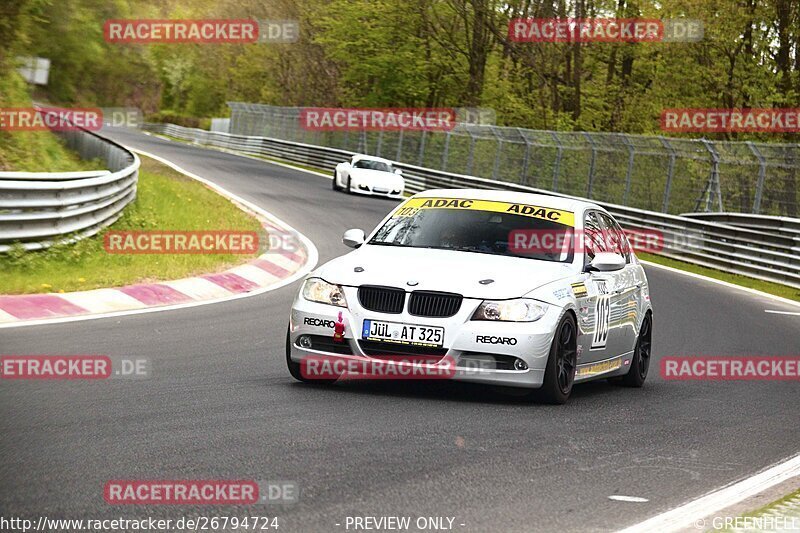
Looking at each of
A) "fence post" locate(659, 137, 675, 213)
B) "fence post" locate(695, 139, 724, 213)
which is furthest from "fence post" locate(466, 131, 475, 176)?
"fence post" locate(695, 139, 724, 213)

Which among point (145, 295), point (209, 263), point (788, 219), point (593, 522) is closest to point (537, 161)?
point (788, 219)

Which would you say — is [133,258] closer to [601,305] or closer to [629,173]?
[601,305]

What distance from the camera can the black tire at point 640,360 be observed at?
10.8m

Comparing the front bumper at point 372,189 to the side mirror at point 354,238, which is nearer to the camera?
the side mirror at point 354,238

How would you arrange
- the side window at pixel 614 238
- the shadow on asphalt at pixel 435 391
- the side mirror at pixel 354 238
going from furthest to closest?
the side window at pixel 614 238 < the side mirror at pixel 354 238 < the shadow on asphalt at pixel 435 391

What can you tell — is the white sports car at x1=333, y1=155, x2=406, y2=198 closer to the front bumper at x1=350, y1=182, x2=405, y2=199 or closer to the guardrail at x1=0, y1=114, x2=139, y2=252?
the front bumper at x1=350, y1=182, x2=405, y2=199

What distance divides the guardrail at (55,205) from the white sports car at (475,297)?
6452 millimetres

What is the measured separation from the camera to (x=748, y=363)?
500 inches

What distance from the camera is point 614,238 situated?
10766mm

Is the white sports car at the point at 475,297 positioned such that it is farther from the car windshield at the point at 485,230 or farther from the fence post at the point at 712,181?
the fence post at the point at 712,181

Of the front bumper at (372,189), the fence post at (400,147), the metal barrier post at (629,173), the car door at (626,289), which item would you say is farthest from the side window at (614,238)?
the fence post at (400,147)

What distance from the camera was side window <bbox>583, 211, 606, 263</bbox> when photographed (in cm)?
980

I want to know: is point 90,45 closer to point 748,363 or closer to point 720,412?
point 748,363

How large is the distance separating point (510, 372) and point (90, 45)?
2972 centimetres
